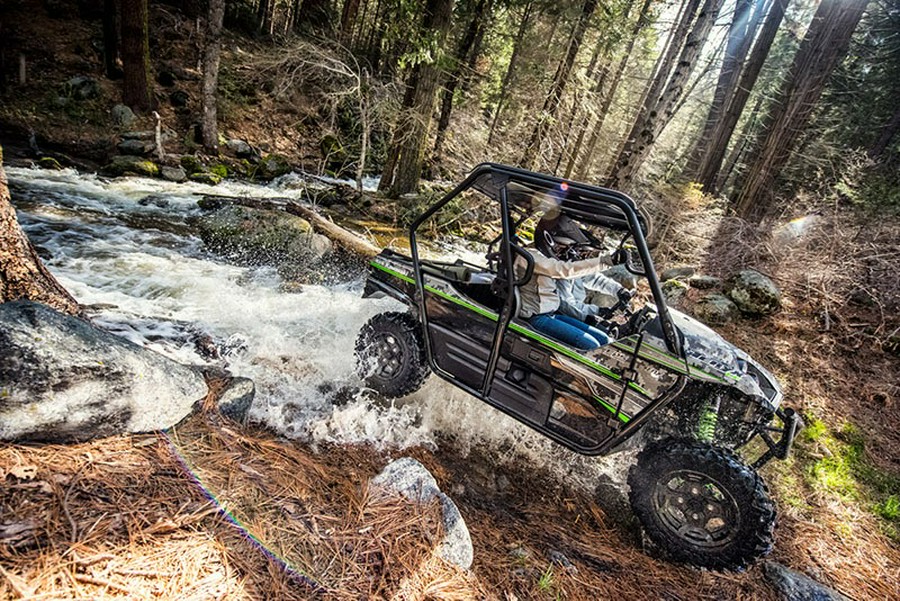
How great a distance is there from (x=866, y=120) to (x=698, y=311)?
16.2m

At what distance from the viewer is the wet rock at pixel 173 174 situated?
356 inches

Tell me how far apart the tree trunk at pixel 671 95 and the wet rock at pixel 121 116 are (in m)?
12.5

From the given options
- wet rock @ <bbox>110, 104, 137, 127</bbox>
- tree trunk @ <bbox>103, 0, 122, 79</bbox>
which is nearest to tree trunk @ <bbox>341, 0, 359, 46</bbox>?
tree trunk @ <bbox>103, 0, 122, 79</bbox>

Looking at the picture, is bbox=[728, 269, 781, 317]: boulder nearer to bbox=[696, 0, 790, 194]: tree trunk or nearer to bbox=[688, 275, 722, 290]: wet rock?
bbox=[688, 275, 722, 290]: wet rock

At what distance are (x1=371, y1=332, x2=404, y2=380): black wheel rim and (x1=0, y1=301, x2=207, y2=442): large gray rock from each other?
1631 millimetres

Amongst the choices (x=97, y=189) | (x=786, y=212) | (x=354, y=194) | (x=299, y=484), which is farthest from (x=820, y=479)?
(x=97, y=189)

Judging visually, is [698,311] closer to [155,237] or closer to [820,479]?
[820,479]

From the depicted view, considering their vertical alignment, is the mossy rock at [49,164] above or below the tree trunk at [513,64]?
below

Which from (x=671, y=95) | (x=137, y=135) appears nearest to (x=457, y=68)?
(x=671, y=95)

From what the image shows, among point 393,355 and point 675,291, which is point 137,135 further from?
point 675,291

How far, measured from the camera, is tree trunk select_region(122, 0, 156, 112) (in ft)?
34.7

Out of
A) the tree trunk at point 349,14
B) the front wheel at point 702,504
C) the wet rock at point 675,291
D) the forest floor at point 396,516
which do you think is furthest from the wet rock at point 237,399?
the tree trunk at point 349,14

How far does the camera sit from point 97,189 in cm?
742

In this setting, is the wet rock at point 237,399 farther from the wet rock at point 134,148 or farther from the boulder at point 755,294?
the wet rock at point 134,148
